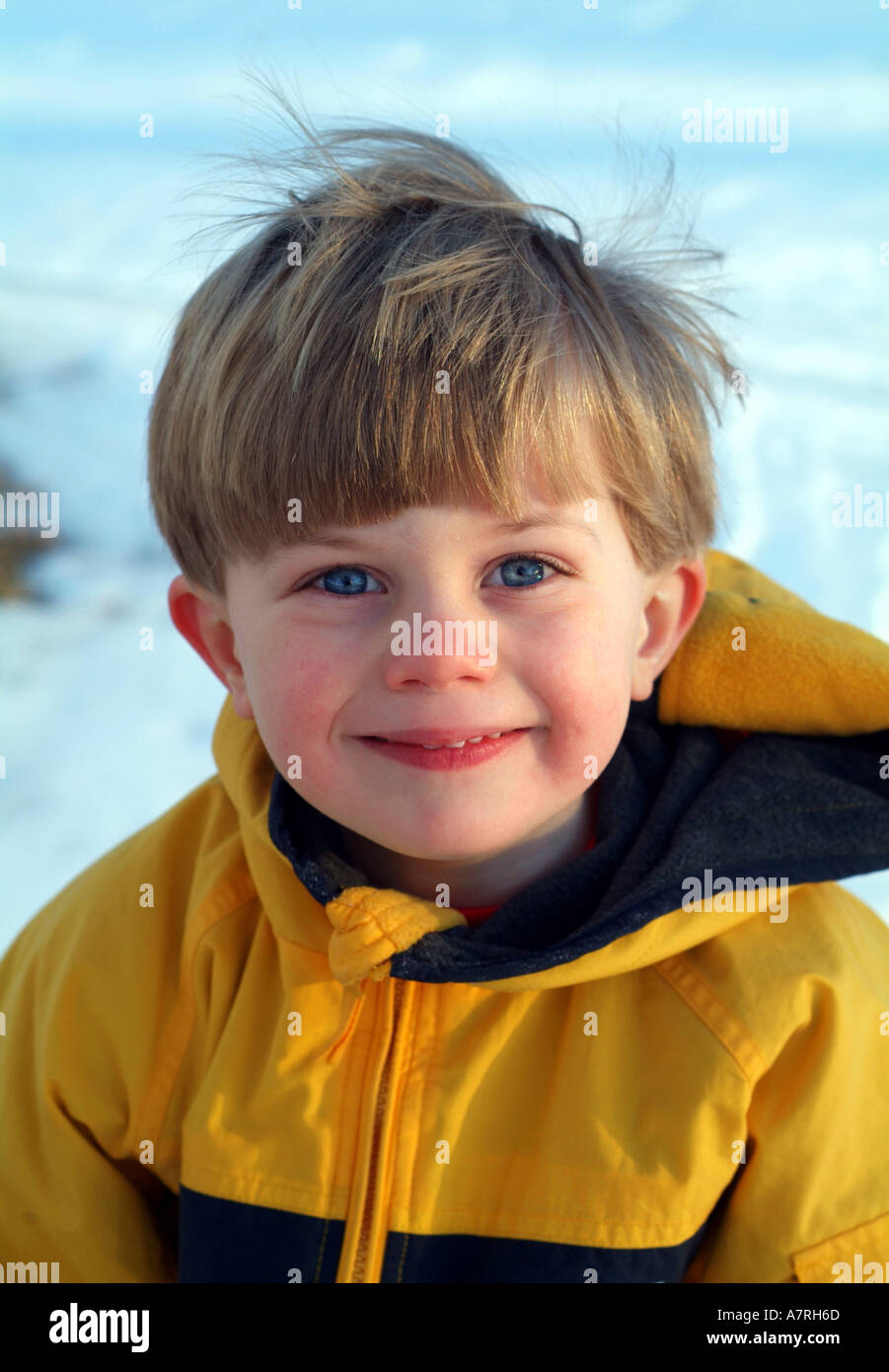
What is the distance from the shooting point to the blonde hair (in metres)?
0.85

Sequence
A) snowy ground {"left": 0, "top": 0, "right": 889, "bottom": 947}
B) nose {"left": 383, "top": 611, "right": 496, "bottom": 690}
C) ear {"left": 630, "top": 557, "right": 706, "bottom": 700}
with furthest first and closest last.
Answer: snowy ground {"left": 0, "top": 0, "right": 889, "bottom": 947} → ear {"left": 630, "top": 557, "right": 706, "bottom": 700} → nose {"left": 383, "top": 611, "right": 496, "bottom": 690}

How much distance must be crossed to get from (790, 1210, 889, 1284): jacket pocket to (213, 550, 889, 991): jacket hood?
Result: 0.79 ft

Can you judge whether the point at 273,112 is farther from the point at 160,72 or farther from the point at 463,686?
the point at 160,72

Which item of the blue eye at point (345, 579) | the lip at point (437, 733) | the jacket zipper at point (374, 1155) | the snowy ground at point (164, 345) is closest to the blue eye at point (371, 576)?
the blue eye at point (345, 579)

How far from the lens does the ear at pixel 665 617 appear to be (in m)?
1.02

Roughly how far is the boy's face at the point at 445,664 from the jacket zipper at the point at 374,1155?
0.45ft

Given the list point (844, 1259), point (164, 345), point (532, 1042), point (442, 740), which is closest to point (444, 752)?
point (442, 740)

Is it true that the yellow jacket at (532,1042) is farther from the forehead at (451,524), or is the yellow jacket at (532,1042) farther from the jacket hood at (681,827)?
the forehead at (451,524)

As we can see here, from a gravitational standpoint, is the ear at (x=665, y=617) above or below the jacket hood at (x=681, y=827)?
above

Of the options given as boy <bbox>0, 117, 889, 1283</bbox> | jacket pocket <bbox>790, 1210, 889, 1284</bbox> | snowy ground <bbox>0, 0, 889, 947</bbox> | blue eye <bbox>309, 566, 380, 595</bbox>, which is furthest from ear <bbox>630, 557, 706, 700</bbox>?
snowy ground <bbox>0, 0, 889, 947</bbox>

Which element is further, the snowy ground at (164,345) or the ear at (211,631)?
the snowy ground at (164,345)

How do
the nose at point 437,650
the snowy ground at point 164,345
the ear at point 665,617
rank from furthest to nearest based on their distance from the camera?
the snowy ground at point 164,345, the ear at point 665,617, the nose at point 437,650

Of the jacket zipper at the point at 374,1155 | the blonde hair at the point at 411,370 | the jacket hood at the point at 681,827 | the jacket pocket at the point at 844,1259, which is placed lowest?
the jacket pocket at the point at 844,1259

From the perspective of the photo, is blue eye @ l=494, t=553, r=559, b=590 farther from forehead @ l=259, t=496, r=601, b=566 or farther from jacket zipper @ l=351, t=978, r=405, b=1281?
jacket zipper @ l=351, t=978, r=405, b=1281
